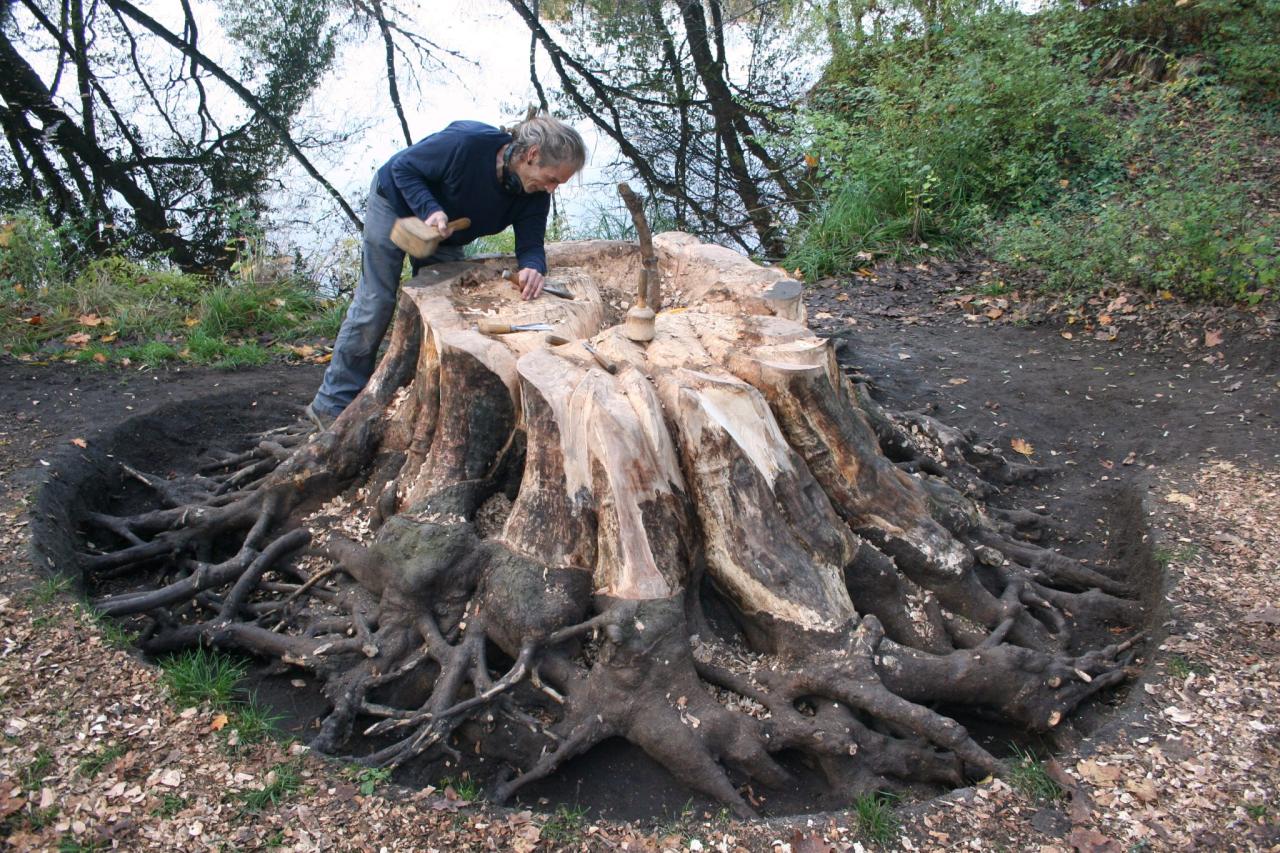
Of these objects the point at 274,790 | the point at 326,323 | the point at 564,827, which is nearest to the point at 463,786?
the point at 564,827

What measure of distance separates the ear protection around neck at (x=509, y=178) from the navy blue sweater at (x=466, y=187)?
3cm

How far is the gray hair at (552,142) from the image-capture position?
11.9ft

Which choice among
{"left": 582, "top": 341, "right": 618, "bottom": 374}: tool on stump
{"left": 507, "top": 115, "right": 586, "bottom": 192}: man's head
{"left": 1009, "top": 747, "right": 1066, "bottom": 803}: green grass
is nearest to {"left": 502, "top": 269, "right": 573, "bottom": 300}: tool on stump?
{"left": 507, "top": 115, "right": 586, "bottom": 192}: man's head

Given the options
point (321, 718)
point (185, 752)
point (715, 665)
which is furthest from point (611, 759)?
point (185, 752)

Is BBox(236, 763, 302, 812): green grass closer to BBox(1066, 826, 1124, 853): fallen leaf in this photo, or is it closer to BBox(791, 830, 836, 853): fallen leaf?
BBox(791, 830, 836, 853): fallen leaf

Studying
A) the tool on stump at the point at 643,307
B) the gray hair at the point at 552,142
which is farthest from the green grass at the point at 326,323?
the tool on stump at the point at 643,307

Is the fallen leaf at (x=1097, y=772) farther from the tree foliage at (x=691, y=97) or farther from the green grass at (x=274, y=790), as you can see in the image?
the tree foliage at (x=691, y=97)

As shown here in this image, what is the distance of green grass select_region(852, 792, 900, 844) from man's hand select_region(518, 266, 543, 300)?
2.38 meters

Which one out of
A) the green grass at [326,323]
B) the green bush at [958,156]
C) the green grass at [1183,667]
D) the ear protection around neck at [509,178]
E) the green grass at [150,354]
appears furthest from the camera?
the green bush at [958,156]

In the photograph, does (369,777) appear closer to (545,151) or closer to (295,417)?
(545,151)

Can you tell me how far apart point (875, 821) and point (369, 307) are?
318cm

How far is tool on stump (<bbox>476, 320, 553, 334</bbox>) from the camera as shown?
3.46m

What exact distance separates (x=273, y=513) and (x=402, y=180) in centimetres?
154

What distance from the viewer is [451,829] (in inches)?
97.0
